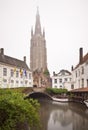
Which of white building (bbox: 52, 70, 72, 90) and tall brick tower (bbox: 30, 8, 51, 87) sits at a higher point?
tall brick tower (bbox: 30, 8, 51, 87)

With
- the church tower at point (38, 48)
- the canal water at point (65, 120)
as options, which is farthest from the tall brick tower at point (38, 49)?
the canal water at point (65, 120)

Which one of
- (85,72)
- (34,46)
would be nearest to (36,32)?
(34,46)

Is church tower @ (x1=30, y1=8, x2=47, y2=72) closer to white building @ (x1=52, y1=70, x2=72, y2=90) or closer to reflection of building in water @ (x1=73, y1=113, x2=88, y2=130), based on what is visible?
white building @ (x1=52, y1=70, x2=72, y2=90)

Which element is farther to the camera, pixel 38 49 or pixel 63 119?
pixel 38 49

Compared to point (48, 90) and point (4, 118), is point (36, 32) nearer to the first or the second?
point (48, 90)

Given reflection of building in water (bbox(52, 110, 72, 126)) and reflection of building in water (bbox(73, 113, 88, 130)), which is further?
reflection of building in water (bbox(52, 110, 72, 126))

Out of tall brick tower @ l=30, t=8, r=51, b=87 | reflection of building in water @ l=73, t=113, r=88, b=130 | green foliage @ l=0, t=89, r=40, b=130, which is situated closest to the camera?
green foliage @ l=0, t=89, r=40, b=130

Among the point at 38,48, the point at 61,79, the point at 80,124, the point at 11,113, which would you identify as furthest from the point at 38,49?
the point at 11,113

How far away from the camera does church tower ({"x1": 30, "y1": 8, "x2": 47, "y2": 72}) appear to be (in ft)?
359

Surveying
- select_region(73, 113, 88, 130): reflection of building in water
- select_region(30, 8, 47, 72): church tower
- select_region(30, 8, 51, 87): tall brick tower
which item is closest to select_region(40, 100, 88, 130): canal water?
select_region(73, 113, 88, 130): reflection of building in water

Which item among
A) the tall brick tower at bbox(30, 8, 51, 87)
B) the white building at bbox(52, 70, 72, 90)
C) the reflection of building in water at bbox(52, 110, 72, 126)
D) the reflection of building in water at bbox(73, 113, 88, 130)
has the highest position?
the tall brick tower at bbox(30, 8, 51, 87)

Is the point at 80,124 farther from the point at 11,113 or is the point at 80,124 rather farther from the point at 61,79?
the point at 61,79

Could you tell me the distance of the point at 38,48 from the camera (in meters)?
114

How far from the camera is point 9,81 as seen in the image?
3647cm
